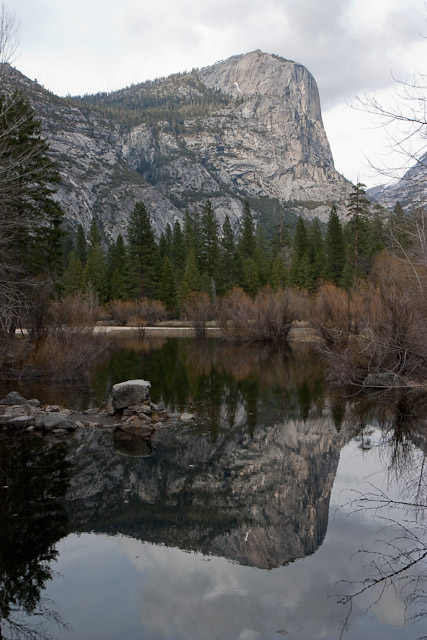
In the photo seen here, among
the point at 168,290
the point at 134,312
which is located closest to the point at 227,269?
the point at 168,290

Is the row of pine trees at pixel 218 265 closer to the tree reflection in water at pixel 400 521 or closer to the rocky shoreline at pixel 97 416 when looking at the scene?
the rocky shoreline at pixel 97 416

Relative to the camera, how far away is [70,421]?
1225 cm

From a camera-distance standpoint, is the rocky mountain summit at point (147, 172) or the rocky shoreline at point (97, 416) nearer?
the rocky shoreline at point (97, 416)

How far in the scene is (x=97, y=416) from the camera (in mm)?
13438

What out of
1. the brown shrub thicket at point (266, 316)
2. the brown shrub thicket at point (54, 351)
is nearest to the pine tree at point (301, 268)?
the brown shrub thicket at point (266, 316)

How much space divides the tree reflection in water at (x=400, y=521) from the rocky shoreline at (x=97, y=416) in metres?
5.35

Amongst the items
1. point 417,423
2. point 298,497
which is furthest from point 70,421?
point 417,423

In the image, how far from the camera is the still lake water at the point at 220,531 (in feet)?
16.2

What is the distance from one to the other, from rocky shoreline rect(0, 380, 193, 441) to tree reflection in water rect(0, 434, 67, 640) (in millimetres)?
1384

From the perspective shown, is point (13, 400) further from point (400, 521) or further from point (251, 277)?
point (251, 277)

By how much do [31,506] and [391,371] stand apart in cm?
1228

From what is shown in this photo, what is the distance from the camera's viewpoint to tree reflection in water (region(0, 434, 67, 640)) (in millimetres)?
5082

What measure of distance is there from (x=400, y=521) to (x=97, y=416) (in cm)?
862

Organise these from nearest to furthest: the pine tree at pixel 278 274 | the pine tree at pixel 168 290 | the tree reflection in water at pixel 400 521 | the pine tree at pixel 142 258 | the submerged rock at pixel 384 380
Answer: the tree reflection in water at pixel 400 521 → the submerged rock at pixel 384 380 → the pine tree at pixel 278 274 → the pine tree at pixel 168 290 → the pine tree at pixel 142 258
